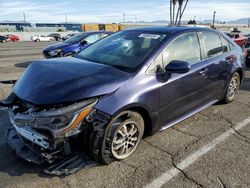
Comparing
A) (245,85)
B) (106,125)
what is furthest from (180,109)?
(245,85)

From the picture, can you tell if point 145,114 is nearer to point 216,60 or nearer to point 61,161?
point 61,161

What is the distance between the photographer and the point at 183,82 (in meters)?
3.86

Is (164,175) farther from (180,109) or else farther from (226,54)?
(226,54)

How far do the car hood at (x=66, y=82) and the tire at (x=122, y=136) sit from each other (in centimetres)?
40

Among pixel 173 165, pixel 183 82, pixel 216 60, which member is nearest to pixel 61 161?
pixel 173 165

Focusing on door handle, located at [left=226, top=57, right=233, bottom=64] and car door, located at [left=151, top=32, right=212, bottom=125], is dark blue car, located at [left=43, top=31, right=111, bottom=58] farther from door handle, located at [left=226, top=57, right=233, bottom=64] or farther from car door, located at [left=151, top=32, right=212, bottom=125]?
car door, located at [left=151, top=32, right=212, bottom=125]

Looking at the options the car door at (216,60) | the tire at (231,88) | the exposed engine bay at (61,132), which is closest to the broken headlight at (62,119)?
the exposed engine bay at (61,132)

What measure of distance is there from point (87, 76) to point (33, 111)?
73 centimetres

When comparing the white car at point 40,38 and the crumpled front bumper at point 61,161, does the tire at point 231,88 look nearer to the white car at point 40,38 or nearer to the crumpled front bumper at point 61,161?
the crumpled front bumper at point 61,161

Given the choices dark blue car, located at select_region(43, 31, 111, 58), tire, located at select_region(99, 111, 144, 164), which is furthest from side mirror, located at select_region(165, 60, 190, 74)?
dark blue car, located at select_region(43, 31, 111, 58)

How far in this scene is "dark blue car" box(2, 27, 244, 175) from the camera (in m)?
2.82

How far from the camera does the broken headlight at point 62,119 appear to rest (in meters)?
2.73

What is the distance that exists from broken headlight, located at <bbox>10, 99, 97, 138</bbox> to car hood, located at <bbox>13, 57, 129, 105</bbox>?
95mm

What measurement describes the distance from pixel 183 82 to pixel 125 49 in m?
0.98
